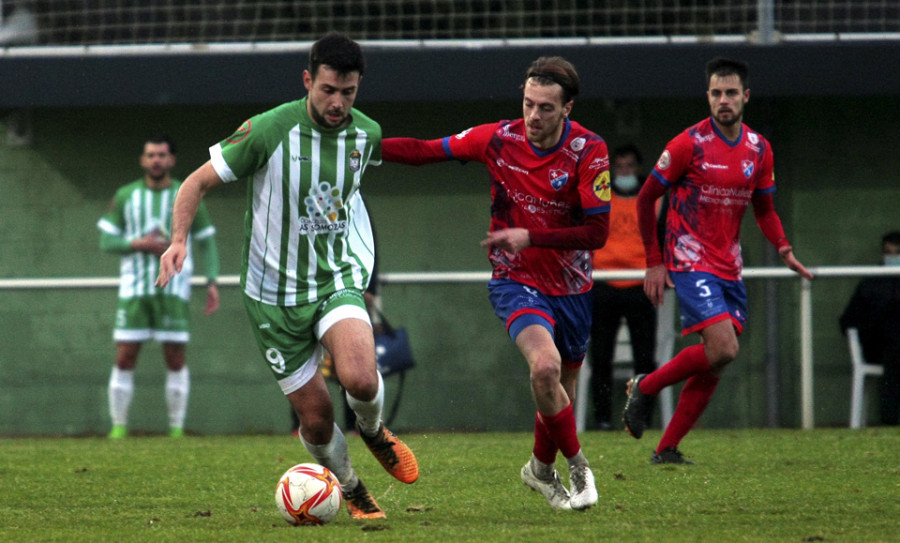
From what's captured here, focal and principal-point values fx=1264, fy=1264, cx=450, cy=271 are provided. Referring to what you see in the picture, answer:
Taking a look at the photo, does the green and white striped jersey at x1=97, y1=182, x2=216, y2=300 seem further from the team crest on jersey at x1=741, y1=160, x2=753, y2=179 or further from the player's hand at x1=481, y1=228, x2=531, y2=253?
the player's hand at x1=481, y1=228, x2=531, y2=253

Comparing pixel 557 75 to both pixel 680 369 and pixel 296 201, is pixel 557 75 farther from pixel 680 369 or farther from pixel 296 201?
pixel 680 369

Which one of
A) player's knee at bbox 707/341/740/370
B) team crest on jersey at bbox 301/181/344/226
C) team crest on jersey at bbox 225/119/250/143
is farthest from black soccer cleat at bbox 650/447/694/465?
team crest on jersey at bbox 225/119/250/143

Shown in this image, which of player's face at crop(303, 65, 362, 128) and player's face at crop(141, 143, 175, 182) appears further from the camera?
player's face at crop(141, 143, 175, 182)

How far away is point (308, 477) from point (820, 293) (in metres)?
6.08

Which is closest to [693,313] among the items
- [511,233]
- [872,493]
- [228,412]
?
[872,493]

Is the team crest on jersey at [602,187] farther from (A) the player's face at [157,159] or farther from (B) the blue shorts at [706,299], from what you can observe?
(A) the player's face at [157,159]

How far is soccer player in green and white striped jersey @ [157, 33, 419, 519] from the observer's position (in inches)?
203

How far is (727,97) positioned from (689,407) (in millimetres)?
1792

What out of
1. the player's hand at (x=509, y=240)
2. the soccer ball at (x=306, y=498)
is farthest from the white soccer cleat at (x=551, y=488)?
the player's hand at (x=509, y=240)

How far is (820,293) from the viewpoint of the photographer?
33.0ft

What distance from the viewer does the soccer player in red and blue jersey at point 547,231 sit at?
17.9 feet

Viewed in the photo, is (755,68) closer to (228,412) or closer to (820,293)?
(820,293)

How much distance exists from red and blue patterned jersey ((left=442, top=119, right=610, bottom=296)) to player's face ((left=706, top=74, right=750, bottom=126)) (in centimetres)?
174

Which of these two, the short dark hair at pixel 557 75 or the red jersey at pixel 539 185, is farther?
the red jersey at pixel 539 185
